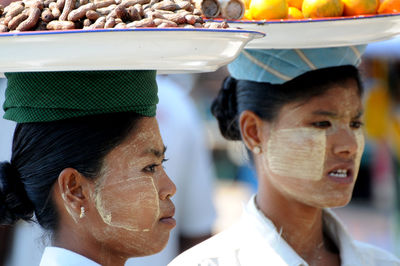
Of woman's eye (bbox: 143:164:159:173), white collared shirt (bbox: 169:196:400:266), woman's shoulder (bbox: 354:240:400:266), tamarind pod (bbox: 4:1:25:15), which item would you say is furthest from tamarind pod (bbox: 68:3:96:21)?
woman's shoulder (bbox: 354:240:400:266)

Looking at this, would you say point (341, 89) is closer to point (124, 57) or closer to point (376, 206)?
point (124, 57)

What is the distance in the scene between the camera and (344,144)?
333 centimetres

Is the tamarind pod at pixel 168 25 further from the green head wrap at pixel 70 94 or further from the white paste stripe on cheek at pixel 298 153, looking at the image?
the white paste stripe on cheek at pixel 298 153

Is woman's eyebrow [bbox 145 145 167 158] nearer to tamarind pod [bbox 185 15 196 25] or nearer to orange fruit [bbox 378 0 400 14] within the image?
tamarind pod [bbox 185 15 196 25]

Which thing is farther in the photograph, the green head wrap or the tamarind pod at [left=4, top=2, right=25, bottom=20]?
the green head wrap

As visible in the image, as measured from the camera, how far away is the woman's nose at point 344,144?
131 inches

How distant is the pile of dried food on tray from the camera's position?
2246 millimetres

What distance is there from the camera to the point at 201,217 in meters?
4.52

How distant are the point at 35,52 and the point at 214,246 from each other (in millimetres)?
1383

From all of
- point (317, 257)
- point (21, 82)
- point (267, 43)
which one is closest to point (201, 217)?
point (317, 257)

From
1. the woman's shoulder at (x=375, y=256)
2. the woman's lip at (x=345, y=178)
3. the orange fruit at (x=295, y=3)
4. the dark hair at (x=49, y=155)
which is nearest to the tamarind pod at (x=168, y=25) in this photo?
the dark hair at (x=49, y=155)

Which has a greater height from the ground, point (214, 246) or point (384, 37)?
point (384, 37)

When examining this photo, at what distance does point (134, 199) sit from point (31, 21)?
26.1 inches

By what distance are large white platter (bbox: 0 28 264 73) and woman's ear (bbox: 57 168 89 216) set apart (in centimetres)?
41
